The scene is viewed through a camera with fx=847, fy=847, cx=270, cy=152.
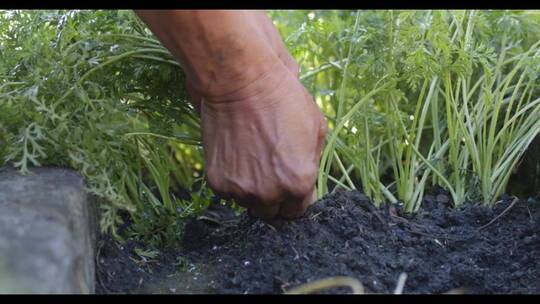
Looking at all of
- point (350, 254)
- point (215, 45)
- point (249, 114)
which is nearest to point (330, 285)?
point (350, 254)

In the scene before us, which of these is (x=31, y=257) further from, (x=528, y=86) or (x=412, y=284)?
(x=528, y=86)

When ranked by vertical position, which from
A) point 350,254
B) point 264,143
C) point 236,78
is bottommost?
point 350,254

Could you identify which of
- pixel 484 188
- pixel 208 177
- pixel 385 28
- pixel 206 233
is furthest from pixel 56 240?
pixel 484 188

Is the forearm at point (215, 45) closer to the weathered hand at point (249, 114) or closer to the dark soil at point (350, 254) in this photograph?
the weathered hand at point (249, 114)

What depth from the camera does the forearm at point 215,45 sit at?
1.52 m

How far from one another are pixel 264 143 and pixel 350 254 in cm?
29

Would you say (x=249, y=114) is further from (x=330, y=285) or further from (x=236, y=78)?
(x=330, y=285)

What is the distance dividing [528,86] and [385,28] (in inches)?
17.1

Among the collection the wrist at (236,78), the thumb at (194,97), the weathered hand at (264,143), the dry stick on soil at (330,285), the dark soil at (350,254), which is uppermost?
the wrist at (236,78)

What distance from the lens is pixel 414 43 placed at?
1927mm

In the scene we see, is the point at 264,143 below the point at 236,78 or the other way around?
below

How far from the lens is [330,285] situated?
1.46 metres

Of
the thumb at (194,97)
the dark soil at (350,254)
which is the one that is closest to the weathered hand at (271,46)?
the thumb at (194,97)

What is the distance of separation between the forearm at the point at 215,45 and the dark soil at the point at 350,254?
35cm
